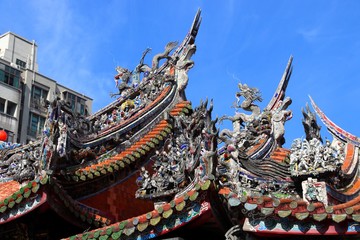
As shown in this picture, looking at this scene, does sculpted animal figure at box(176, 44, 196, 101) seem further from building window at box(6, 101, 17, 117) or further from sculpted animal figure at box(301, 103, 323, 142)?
building window at box(6, 101, 17, 117)

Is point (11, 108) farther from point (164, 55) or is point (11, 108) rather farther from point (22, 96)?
point (164, 55)

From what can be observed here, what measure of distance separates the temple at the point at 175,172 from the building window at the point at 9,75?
69.8 feet

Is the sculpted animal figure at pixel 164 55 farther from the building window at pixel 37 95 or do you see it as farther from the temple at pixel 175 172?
the building window at pixel 37 95

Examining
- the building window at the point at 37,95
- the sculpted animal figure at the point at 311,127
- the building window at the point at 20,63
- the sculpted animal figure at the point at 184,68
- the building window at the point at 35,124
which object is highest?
the building window at the point at 20,63

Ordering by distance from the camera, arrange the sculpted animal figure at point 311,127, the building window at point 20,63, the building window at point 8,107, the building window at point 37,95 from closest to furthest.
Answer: the sculpted animal figure at point 311,127
the building window at point 8,107
the building window at point 37,95
the building window at point 20,63

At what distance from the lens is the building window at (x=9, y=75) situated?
121 feet

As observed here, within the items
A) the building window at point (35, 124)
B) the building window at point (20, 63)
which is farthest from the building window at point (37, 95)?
the building window at point (20, 63)

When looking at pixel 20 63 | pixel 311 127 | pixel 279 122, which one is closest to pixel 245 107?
pixel 279 122

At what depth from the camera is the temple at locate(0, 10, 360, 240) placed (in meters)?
8.44

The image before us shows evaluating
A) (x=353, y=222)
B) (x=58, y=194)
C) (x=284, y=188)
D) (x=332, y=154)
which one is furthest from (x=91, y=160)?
(x=353, y=222)

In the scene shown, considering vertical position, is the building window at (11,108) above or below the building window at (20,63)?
below

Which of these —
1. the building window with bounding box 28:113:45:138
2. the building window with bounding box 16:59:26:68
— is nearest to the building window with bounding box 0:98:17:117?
the building window with bounding box 28:113:45:138

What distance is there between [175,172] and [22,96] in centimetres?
2893

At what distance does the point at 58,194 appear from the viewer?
11.3 meters
